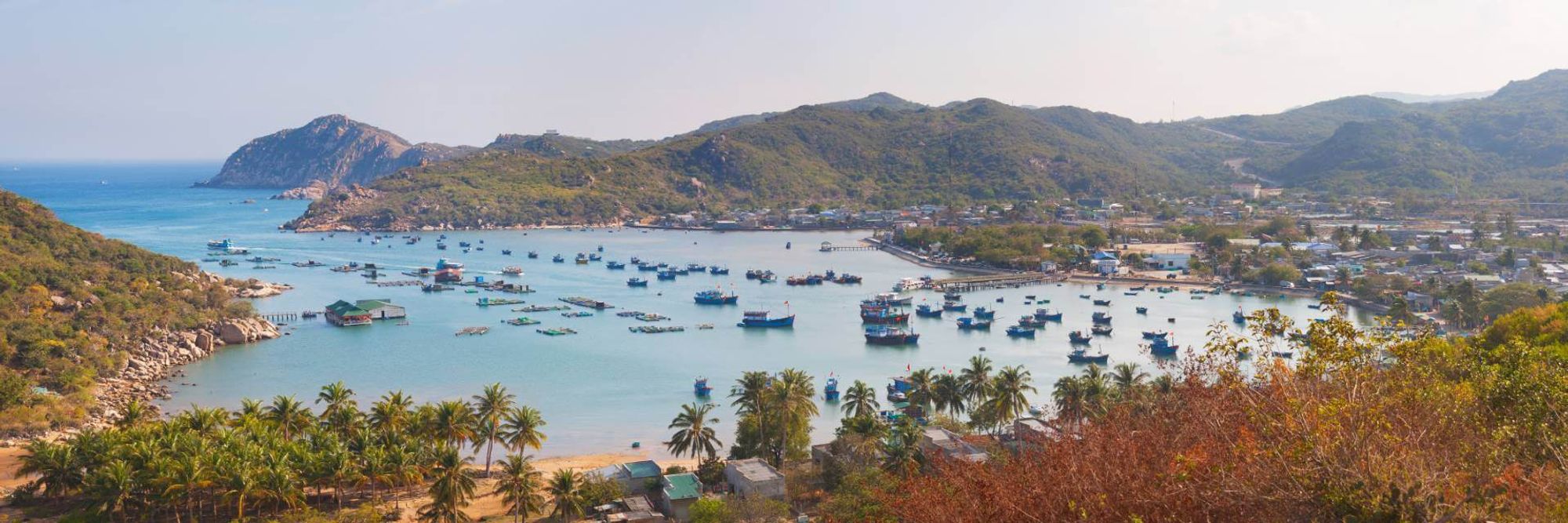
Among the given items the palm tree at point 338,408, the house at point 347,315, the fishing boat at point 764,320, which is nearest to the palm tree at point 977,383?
the palm tree at point 338,408

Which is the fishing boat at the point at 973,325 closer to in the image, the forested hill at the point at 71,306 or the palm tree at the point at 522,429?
the palm tree at the point at 522,429

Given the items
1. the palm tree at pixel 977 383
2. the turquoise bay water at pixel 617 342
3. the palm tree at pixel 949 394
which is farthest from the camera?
the turquoise bay water at pixel 617 342

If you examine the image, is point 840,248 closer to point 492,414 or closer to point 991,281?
point 991,281

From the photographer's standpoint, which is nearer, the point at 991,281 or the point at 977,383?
the point at 977,383

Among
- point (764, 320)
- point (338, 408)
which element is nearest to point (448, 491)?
point (338, 408)

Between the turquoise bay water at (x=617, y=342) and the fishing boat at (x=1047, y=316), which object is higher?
the fishing boat at (x=1047, y=316)

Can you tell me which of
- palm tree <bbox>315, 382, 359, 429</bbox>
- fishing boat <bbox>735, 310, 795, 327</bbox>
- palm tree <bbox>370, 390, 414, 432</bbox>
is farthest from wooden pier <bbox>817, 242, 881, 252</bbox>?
palm tree <bbox>370, 390, 414, 432</bbox>

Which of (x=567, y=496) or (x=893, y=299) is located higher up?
(x=567, y=496)

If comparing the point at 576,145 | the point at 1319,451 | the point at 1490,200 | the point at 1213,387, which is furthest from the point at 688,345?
the point at 576,145
